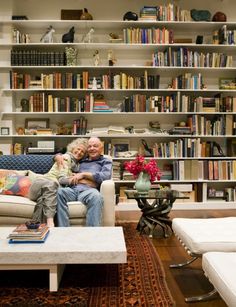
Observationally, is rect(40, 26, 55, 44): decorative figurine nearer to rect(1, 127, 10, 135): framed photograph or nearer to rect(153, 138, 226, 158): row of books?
rect(1, 127, 10, 135): framed photograph

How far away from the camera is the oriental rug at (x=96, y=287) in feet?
7.81

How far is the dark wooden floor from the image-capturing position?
2479mm

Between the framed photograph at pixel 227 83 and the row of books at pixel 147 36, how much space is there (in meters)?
0.93

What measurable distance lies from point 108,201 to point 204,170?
2.41m

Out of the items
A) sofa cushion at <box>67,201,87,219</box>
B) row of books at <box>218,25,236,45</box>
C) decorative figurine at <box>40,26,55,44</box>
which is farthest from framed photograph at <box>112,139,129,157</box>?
sofa cushion at <box>67,201,87,219</box>

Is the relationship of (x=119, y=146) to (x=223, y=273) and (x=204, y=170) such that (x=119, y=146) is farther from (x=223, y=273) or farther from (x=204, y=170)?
(x=223, y=273)

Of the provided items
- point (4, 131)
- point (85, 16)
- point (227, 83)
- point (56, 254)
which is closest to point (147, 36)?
point (85, 16)

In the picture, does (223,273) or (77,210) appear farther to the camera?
(77,210)

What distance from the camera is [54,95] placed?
221 inches

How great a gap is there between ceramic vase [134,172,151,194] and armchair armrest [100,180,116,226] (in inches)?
22.6

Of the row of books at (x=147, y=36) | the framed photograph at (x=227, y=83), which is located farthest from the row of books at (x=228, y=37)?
the row of books at (x=147, y=36)

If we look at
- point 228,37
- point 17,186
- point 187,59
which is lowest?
point 17,186

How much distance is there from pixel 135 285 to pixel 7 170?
1888 mm

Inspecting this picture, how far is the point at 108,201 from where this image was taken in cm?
350
